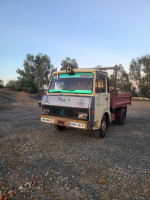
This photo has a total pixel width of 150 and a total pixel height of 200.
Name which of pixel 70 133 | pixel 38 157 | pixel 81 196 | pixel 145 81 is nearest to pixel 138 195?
pixel 81 196

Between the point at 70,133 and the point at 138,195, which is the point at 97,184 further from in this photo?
the point at 70,133

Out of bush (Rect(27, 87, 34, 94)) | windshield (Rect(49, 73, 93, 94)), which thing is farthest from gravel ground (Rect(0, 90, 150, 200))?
bush (Rect(27, 87, 34, 94))

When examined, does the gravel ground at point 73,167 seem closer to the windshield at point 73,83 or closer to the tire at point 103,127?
the tire at point 103,127

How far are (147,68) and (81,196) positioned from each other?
29277 millimetres

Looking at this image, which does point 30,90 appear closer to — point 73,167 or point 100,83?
point 100,83

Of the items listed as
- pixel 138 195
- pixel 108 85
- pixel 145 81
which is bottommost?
pixel 138 195

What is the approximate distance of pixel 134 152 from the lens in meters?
4.37

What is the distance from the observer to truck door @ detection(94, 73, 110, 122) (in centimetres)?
486

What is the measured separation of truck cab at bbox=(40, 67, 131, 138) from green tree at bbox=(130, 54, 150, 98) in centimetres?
2496

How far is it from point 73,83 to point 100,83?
1.00m

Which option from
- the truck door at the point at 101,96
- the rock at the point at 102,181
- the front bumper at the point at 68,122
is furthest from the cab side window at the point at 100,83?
the rock at the point at 102,181

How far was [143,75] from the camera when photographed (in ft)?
91.2

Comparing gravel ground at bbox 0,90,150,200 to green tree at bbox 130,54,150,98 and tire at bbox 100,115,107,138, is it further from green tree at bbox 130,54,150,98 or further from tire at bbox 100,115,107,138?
green tree at bbox 130,54,150,98

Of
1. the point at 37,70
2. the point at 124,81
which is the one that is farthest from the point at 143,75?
the point at 37,70
